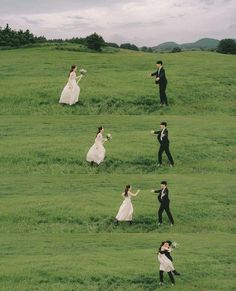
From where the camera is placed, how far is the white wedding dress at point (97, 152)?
43.1 m

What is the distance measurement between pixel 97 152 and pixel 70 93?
43.5 ft

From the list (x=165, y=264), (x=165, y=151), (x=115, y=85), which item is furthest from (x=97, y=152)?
(x=115, y=85)

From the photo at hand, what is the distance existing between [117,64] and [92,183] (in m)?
34.8

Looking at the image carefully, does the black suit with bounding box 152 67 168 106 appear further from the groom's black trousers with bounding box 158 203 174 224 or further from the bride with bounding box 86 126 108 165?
the groom's black trousers with bounding box 158 203 174 224

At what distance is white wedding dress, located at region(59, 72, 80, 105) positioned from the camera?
53.6 metres

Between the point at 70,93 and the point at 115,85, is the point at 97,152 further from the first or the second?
the point at 115,85

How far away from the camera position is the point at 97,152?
1700 inches

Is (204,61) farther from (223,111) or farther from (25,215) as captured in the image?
(25,215)

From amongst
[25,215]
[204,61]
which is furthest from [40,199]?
[204,61]

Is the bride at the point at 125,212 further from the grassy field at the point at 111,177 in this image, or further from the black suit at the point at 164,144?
the black suit at the point at 164,144

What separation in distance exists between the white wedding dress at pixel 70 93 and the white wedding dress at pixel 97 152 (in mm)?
11241

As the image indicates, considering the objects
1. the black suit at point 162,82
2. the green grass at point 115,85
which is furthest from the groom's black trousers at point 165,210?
the green grass at point 115,85

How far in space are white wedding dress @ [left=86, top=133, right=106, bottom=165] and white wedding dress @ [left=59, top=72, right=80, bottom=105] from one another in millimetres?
11241

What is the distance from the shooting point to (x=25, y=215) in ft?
115
